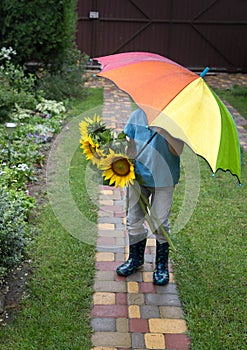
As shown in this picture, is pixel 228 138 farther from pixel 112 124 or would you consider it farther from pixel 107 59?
pixel 112 124

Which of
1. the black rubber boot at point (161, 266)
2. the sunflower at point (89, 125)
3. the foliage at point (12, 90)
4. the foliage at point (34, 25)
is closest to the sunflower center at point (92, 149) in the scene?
the sunflower at point (89, 125)

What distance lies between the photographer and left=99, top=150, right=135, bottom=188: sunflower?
→ 2.98 m

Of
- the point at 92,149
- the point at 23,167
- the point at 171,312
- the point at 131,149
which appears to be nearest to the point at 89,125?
the point at 92,149

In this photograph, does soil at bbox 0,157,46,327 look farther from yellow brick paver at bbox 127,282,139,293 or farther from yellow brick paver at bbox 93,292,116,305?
yellow brick paver at bbox 127,282,139,293

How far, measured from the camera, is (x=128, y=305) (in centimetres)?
344

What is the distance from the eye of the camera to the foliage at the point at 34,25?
8203mm

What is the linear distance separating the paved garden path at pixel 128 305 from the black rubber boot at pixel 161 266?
51mm

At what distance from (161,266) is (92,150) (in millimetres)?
1090

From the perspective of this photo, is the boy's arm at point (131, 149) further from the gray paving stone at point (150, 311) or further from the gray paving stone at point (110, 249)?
the gray paving stone at point (110, 249)

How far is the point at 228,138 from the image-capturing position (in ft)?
9.22

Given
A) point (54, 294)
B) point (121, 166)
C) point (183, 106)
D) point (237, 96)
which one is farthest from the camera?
point (237, 96)

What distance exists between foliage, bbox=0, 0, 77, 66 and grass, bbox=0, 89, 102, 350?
14.9ft

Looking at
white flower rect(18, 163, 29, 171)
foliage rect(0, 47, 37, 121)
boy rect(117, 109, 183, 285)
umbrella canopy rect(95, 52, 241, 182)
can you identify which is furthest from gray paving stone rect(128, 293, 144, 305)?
foliage rect(0, 47, 37, 121)

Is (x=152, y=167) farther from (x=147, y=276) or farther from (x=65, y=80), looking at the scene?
(x=65, y=80)
